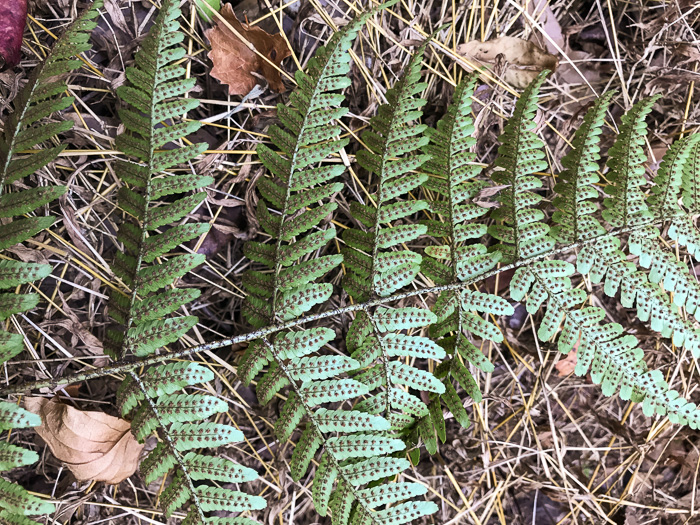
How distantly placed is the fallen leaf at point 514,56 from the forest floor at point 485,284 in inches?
0.9

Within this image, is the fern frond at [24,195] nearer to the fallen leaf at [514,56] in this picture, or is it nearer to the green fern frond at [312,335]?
the green fern frond at [312,335]

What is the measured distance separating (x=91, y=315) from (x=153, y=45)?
1327 millimetres

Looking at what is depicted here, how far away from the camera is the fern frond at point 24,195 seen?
70.3 inches

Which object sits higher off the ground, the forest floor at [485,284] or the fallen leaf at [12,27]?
the fallen leaf at [12,27]

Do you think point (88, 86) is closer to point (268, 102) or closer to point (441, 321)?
point (268, 102)

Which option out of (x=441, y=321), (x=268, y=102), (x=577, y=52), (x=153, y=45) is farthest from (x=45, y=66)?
(x=577, y=52)

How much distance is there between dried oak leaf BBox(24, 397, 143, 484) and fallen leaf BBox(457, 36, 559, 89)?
8.50ft

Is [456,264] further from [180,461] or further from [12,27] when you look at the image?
[12,27]

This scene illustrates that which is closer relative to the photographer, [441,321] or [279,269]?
[279,269]

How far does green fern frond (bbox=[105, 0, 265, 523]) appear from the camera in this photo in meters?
1.90

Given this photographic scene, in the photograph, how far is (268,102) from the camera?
8.23ft

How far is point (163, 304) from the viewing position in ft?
6.47

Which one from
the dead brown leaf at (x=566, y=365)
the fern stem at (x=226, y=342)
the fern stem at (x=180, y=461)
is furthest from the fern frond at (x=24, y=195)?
the dead brown leaf at (x=566, y=365)

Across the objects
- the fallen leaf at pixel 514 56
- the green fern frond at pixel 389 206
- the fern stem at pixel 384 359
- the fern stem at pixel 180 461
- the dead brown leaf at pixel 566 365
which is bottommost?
the dead brown leaf at pixel 566 365
